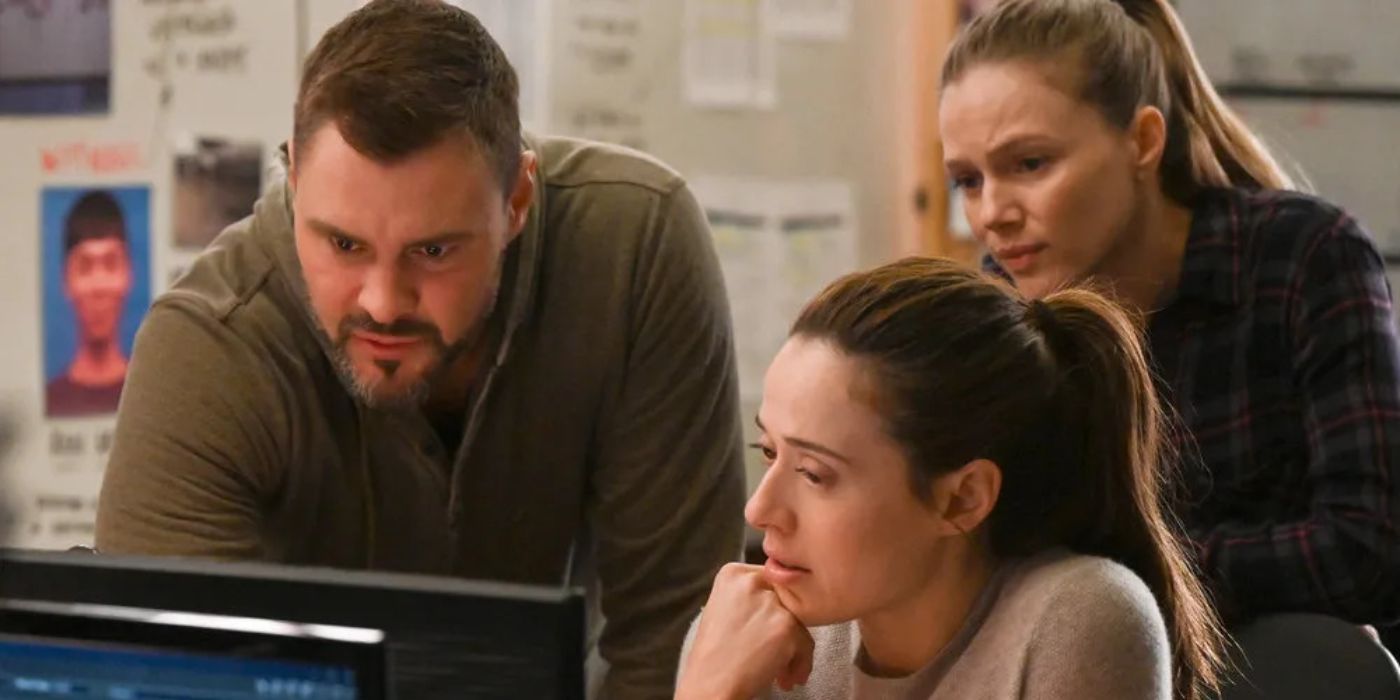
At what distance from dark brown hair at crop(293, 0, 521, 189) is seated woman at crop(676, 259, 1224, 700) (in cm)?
37

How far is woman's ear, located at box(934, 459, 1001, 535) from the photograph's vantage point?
51.0 inches

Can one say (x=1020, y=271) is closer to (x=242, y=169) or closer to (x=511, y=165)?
(x=511, y=165)

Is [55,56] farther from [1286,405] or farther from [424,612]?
[424,612]

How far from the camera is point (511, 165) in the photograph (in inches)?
62.0

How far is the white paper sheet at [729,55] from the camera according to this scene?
9.39 feet

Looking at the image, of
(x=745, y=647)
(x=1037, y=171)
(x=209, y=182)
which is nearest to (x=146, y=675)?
(x=745, y=647)

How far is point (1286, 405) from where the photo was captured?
1.64m

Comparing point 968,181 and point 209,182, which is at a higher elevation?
point 968,181

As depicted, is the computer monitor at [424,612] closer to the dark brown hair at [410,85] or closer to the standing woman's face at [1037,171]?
the dark brown hair at [410,85]

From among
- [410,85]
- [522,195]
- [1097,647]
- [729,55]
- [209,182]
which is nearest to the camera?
[1097,647]

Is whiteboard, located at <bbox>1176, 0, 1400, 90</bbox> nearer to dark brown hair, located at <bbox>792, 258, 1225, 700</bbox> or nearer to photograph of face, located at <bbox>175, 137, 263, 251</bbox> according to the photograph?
photograph of face, located at <bbox>175, 137, 263, 251</bbox>

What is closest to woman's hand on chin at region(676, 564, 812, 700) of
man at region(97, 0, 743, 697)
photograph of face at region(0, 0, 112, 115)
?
man at region(97, 0, 743, 697)

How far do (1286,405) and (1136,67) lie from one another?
35 centimetres

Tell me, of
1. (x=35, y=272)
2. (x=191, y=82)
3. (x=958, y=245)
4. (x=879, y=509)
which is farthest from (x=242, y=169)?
(x=879, y=509)
